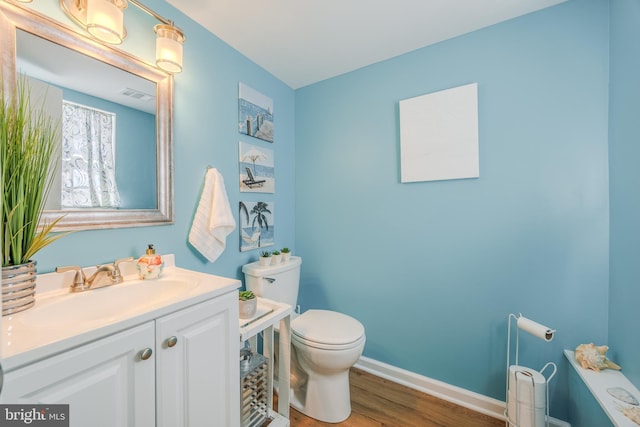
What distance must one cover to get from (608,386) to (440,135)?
4.56ft

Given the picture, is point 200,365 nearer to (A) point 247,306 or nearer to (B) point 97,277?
(A) point 247,306

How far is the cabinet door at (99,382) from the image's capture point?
1.89 feet

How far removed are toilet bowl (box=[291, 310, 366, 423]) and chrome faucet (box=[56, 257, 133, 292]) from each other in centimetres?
92

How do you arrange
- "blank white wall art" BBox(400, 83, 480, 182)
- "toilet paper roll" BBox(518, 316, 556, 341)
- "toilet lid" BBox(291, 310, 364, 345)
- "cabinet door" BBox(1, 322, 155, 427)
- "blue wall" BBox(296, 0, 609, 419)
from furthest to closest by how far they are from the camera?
"blank white wall art" BBox(400, 83, 480, 182) < "toilet lid" BBox(291, 310, 364, 345) < "blue wall" BBox(296, 0, 609, 419) < "toilet paper roll" BBox(518, 316, 556, 341) < "cabinet door" BBox(1, 322, 155, 427)

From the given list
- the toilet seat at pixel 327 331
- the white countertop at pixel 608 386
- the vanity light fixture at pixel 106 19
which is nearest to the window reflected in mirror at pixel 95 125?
the vanity light fixture at pixel 106 19

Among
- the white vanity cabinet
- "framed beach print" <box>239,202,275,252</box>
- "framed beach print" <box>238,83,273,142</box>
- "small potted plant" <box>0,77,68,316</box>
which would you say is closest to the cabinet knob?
the white vanity cabinet

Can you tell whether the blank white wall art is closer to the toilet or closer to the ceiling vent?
the toilet

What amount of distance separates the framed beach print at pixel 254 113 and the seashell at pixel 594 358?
7.02 feet

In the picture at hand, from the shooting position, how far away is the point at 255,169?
1829mm

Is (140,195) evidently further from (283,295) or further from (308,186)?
(308,186)

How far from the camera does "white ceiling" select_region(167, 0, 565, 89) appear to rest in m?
1.36

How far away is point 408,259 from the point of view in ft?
5.80

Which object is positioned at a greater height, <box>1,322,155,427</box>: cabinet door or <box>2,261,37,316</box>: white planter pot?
<box>2,261,37,316</box>: white planter pot

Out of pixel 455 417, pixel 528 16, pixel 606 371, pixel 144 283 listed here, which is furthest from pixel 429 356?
pixel 528 16
